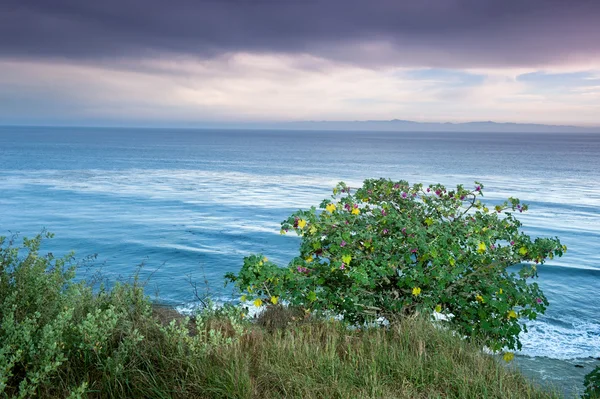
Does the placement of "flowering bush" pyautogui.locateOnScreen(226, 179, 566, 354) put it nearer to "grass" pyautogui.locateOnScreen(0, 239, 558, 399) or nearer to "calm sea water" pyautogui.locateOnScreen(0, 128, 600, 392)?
"grass" pyautogui.locateOnScreen(0, 239, 558, 399)

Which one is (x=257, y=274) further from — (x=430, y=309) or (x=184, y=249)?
(x=184, y=249)

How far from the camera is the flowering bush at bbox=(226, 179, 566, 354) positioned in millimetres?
6773

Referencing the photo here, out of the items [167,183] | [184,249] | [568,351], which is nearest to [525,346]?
[568,351]

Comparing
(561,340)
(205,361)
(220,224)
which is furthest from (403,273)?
(220,224)

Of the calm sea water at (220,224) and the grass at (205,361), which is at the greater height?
the grass at (205,361)

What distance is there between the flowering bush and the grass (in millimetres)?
1112

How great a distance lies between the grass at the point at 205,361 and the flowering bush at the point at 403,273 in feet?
3.65

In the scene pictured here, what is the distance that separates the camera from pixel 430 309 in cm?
709

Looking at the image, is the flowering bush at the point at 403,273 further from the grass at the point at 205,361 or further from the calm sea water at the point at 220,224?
the calm sea water at the point at 220,224

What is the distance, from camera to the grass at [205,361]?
4391 mm

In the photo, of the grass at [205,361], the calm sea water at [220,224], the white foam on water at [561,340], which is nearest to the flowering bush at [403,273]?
the grass at [205,361]

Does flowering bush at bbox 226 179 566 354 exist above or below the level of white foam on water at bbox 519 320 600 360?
above

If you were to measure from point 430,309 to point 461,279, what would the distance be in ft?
2.05

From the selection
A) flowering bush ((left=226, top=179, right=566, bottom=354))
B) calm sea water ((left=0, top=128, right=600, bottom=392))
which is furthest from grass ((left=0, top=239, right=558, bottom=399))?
calm sea water ((left=0, top=128, right=600, bottom=392))
